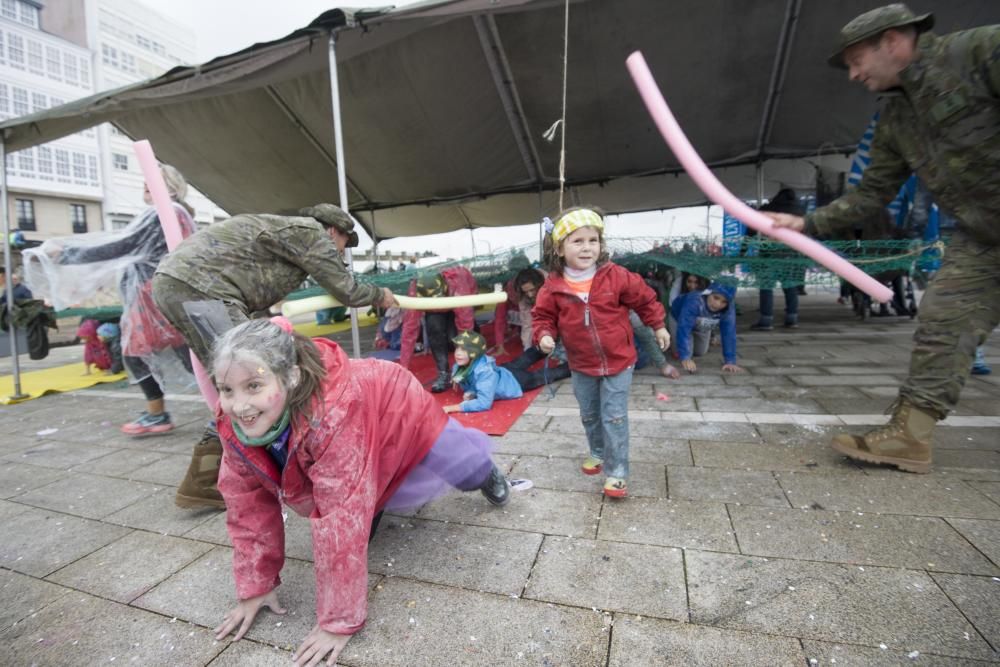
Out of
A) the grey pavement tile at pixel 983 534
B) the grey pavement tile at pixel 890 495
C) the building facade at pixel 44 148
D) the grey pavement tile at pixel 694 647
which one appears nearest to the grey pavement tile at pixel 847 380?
the grey pavement tile at pixel 890 495

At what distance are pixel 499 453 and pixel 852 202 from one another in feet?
7.62

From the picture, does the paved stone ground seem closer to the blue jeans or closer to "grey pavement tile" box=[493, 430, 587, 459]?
"grey pavement tile" box=[493, 430, 587, 459]

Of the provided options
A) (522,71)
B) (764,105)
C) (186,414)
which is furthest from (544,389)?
(764,105)

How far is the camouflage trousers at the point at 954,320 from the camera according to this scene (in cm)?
219

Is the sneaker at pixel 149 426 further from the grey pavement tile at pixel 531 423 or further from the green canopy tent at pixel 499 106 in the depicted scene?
the grey pavement tile at pixel 531 423

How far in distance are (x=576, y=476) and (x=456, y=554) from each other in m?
0.86

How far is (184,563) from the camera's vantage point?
75.7 inches

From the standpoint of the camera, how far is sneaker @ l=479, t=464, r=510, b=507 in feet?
6.88

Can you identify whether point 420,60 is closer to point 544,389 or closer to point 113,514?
point 544,389

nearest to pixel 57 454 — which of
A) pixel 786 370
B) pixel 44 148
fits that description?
pixel 786 370

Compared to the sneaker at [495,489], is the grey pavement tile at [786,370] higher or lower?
higher

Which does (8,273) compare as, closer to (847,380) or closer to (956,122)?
(956,122)

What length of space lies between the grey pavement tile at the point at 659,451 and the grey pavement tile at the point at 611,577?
0.85 meters

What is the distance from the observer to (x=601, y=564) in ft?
5.67
